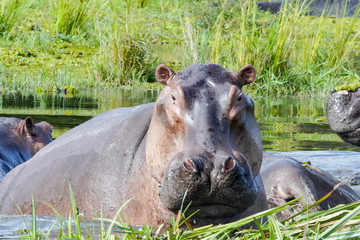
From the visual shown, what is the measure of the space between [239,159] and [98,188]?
0.91 m

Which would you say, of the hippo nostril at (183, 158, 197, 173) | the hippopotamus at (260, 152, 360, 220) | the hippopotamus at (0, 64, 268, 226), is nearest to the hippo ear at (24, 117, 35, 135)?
the hippopotamus at (0, 64, 268, 226)

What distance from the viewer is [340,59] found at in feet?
42.7

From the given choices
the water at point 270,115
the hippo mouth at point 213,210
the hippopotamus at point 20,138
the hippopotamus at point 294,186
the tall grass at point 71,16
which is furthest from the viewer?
the tall grass at point 71,16

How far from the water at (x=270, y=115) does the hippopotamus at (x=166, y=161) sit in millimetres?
2601

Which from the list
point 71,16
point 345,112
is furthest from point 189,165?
point 71,16

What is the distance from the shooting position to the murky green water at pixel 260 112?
7.95m

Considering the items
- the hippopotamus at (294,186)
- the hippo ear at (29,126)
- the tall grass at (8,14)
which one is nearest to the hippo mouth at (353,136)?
the hippopotamus at (294,186)

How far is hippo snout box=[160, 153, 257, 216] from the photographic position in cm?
290

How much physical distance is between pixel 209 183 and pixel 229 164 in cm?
10

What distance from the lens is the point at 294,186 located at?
453cm

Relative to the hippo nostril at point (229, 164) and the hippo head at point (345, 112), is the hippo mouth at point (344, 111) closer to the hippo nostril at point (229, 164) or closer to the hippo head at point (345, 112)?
the hippo head at point (345, 112)

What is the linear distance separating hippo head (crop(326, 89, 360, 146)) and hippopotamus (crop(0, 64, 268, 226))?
170 centimetres

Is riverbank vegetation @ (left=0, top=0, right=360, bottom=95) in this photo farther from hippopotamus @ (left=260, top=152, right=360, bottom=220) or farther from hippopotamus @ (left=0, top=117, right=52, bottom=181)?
hippopotamus @ (left=260, top=152, right=360, bottom=220)

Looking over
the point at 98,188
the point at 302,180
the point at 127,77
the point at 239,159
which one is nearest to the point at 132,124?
the point at 98,188
